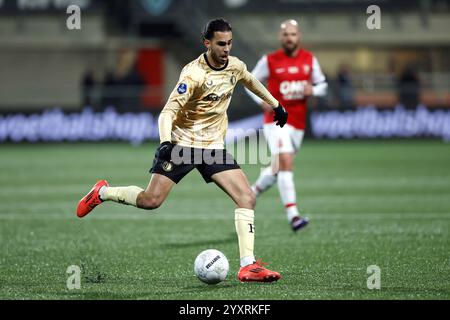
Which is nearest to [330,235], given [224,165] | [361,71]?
[224,165]

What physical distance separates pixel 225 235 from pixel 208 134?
315cm

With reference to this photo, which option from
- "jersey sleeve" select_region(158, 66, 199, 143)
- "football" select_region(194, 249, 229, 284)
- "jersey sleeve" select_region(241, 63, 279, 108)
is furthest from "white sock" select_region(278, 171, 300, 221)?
"jersey sleeve" select_region(158, 66, 199, 143)

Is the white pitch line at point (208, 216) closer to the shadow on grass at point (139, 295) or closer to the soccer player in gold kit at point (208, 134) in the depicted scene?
the soccer player in gold kit at point (208, 134)

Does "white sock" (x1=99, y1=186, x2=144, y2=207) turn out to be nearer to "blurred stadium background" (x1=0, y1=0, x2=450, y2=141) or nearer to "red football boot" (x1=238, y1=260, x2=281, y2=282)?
"red football boot" (x1=238, y1=260, x2=281, y2=282)

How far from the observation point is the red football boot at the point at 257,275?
313 inches

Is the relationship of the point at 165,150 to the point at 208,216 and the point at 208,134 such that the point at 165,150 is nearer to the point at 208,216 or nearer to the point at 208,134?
the point at 208,134

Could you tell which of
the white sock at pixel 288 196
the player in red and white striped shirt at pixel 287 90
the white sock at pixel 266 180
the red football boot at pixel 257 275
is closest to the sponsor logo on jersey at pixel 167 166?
the red football boot at pixel 257 275

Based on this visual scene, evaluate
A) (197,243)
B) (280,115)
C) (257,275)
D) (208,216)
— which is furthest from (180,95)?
(208,216)

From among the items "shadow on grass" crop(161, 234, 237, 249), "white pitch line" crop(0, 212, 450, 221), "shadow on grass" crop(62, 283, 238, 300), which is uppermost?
"shadow on grass" crop(62, 283, 238, 300)

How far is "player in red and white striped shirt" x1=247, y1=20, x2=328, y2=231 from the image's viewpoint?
477 inches

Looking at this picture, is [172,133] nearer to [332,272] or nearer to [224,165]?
[224,165]

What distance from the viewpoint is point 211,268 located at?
7.93m

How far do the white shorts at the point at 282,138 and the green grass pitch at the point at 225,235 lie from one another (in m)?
1.00
